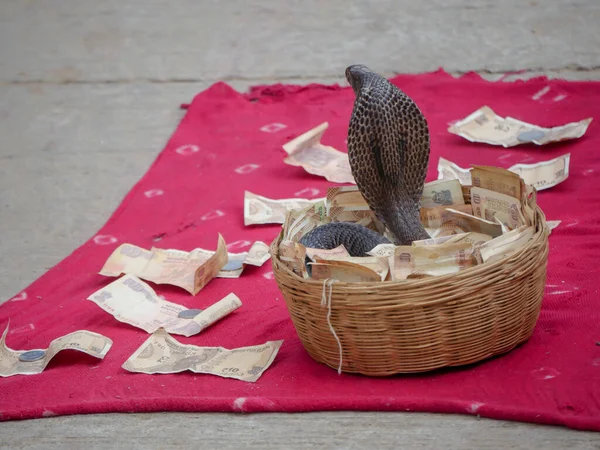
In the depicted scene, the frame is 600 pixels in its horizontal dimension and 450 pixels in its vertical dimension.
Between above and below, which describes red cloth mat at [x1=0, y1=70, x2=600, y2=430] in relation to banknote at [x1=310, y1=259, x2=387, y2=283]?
below

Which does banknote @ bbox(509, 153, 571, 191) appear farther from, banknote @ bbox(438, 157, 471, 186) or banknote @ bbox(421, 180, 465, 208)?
banknote @ bbox(421, 180, 465, 208)

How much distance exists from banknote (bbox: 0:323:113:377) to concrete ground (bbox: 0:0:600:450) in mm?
459

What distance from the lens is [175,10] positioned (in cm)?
480

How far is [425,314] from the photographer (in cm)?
171

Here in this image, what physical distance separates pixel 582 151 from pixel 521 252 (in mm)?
1356

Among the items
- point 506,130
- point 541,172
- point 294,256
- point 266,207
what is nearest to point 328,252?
point 294,256

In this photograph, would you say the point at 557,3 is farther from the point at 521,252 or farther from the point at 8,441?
the point at 8,441

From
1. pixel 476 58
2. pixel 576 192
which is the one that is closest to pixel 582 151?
pixel 576 192

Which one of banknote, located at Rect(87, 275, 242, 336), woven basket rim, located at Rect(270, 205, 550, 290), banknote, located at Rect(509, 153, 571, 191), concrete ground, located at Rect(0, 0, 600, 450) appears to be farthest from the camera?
concrete ground, located at Rect(0, 0, 600, 450)

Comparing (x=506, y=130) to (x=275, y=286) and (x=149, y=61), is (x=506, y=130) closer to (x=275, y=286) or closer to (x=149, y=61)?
(x=275, y=286)

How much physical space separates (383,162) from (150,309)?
0.73m

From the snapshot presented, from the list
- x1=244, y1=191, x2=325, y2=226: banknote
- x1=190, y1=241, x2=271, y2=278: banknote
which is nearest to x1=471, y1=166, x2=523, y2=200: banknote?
x1=190, y1=241, x2=271, y2=278: banknote

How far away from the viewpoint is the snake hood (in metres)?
1.99

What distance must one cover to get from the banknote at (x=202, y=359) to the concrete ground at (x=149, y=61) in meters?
0.72
